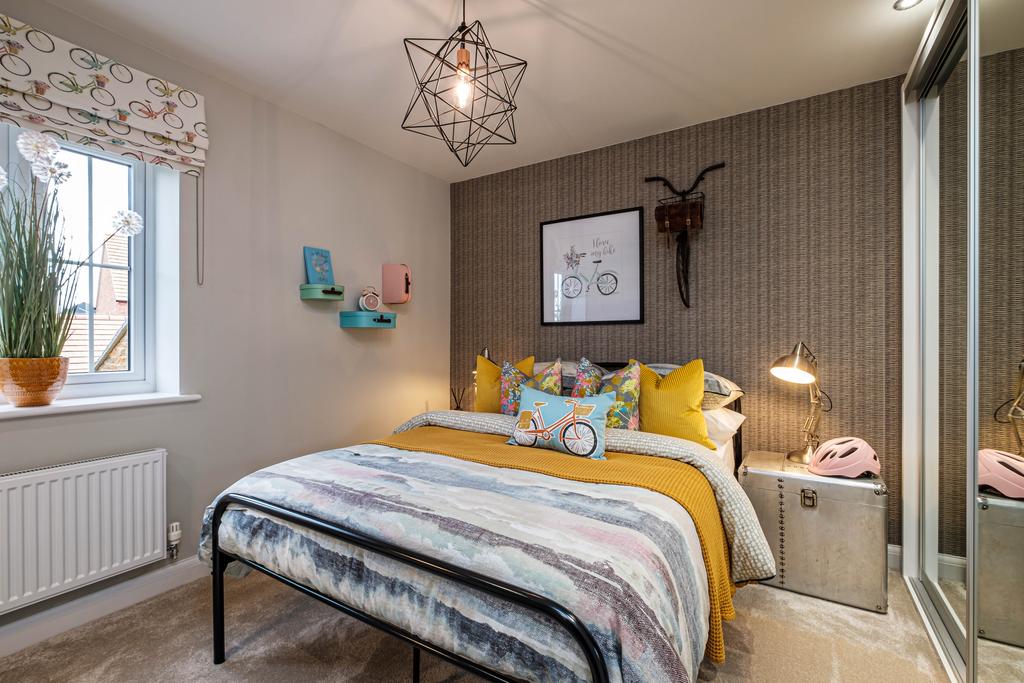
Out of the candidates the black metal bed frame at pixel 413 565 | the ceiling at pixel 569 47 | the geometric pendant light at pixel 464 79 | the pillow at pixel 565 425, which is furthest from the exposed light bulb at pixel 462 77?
the black metal bed frame at pixel 413 565

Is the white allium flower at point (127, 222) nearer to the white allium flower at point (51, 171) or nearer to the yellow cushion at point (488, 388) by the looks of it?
the white allium flower at point (51, 171)

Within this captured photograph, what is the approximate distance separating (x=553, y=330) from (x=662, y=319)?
2.62ft

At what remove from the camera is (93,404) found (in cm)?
198

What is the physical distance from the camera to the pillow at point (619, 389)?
238 cm

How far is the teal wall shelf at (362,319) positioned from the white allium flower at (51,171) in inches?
57.6

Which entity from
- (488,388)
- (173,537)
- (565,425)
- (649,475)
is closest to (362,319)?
(488,388)

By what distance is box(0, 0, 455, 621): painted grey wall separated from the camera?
2105 mm

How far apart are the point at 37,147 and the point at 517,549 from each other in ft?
7.51

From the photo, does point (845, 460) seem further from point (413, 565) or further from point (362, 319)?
point (362, 319)

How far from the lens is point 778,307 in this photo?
266 centimetres

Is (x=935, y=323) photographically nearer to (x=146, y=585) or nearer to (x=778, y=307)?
(x=778, y=307)

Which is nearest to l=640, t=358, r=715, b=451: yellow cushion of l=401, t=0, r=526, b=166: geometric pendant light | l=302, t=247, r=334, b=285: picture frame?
l=401, t=0, r=526, b=166: geometric pendant light

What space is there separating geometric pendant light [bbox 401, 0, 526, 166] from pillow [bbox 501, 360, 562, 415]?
126 centimetres

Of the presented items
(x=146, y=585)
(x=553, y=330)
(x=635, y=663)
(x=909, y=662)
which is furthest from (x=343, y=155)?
(x=909, y=662)
